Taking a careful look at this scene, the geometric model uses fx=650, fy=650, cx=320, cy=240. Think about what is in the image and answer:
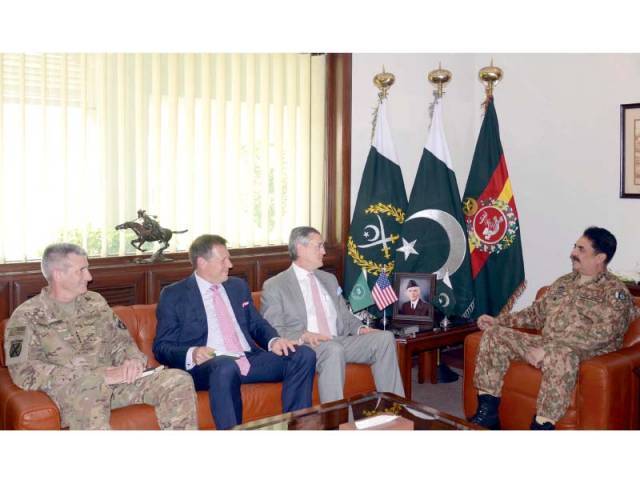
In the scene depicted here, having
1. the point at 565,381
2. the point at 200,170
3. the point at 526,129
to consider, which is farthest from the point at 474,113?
the point at 565,381

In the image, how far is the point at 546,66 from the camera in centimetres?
496

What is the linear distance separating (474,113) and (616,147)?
128cm

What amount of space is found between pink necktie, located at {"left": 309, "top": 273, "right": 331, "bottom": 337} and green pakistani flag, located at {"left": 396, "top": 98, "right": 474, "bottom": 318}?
36.5 inches

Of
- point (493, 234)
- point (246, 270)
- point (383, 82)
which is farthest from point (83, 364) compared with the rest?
point (493, 234)

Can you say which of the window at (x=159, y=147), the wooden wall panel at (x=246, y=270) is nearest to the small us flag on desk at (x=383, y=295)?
the wooden wall panel at (x=246, y=270)

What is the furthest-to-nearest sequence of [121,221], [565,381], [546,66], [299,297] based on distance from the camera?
[546,66], [121,221], [299,297], [565,381]

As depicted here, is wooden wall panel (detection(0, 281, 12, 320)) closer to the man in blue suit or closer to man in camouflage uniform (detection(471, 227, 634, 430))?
the man in blue suit

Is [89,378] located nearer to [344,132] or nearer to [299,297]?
[299,297]

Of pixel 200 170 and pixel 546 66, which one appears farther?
pixel 546 66

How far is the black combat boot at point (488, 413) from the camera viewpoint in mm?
3457

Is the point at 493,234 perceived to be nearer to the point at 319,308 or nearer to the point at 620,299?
the point at 620,299

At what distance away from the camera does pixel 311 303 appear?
371 cm

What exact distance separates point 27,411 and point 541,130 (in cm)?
410

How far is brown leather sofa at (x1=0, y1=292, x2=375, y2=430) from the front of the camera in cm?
256
